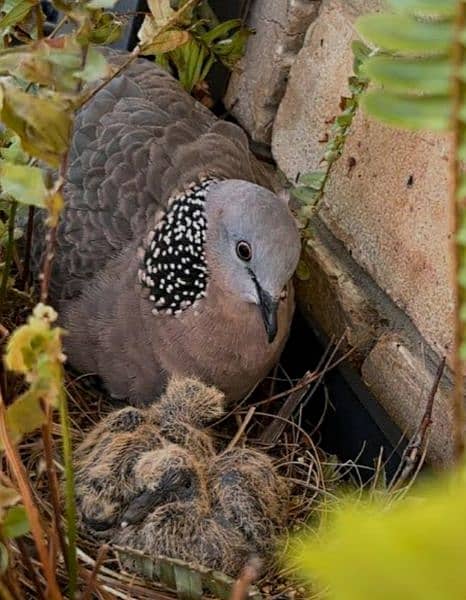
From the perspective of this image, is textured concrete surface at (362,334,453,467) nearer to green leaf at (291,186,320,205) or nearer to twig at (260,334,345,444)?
twig at (260,334,345,444)

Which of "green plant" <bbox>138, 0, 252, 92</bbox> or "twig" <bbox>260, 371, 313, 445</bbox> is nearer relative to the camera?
"twig" <bbox>260, 371, 313, 445</bbox>

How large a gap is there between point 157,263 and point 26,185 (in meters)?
0.76

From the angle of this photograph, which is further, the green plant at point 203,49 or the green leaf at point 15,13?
the green plant at point 203,49

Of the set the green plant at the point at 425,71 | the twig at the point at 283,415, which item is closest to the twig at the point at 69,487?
the green plant at the point at 425,71

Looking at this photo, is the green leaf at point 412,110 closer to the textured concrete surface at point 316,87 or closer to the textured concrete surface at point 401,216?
the textured concrete surface at point 401,216

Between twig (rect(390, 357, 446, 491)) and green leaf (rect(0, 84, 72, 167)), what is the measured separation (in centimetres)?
70

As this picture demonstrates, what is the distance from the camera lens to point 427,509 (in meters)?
0.27

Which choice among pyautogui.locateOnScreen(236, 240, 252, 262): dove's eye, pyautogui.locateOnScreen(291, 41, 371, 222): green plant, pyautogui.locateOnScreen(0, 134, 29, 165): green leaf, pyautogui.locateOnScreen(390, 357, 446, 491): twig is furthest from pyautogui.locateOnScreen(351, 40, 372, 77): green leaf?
pyautogui.locateOnScreen(0, 134, 29, 165): green leaf

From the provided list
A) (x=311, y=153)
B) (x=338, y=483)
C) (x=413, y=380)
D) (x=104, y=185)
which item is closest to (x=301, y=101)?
(x=311, y=153)

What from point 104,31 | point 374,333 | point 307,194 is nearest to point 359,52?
point 307,194

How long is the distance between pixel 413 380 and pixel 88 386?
0.55m

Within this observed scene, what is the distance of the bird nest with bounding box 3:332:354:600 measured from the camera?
41.8 inches

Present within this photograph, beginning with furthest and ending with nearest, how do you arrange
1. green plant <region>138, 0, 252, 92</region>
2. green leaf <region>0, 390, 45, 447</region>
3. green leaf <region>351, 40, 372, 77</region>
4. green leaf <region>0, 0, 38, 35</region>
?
green plant <region>138, 0, 252, 92</region>
green leaf <region>351, 40, 372, 77</region>
green leaf <region>0, 0, 38, 35</region>
green leaf <region>0, 390, 45, 447</region>

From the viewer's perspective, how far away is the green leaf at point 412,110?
0.43m
